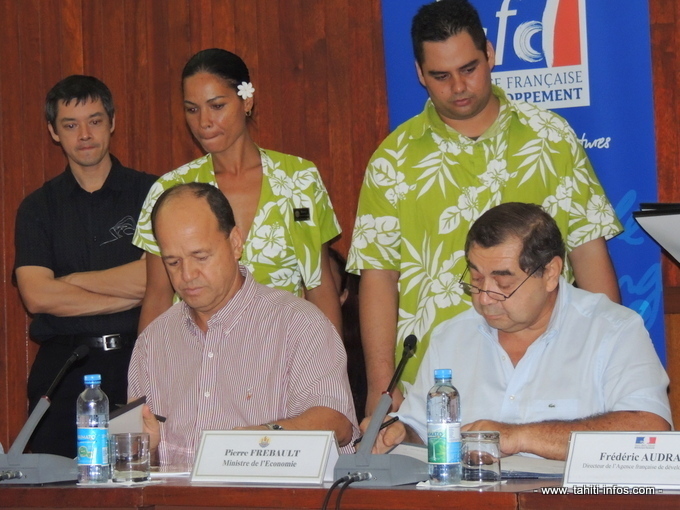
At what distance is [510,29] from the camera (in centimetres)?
389

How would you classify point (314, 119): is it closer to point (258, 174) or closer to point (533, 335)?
point (258, 174)

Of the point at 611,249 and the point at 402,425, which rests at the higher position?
the point at 611,249

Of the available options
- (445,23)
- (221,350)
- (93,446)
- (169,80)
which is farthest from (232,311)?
(169,80)

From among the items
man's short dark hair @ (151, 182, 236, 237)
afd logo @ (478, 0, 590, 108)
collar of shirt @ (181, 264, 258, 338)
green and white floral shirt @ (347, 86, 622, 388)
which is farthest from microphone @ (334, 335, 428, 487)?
afd logo @ (478, 0, 590, 108)

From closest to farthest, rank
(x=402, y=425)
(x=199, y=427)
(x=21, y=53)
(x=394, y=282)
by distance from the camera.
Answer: (x=402, y=425) → (x=199, y=427) → (x=394, y=282) → (x=21, y=53)

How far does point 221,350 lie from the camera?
114 inches

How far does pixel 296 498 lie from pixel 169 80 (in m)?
3.01

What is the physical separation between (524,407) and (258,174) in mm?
1467

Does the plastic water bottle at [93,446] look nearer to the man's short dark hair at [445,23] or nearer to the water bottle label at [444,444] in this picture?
the water bottle label at [444,444]

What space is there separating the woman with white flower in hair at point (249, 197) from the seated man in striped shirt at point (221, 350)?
504 millimetres

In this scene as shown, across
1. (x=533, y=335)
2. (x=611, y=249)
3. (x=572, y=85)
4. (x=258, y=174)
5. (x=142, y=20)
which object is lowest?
(x=533, y=335)

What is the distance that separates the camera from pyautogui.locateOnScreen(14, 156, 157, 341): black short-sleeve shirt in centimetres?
387

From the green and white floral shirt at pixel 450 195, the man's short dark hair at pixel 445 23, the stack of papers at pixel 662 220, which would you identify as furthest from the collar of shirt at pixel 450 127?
the stack of papers at pixel 662 220

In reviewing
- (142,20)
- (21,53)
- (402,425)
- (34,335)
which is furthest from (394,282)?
(21,53)
